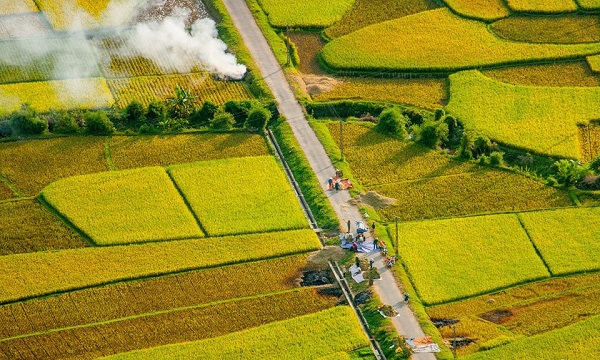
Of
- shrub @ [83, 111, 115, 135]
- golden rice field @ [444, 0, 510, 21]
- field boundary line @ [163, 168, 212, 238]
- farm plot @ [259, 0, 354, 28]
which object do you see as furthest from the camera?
golden rice field @ [444, 0, 510, 21]

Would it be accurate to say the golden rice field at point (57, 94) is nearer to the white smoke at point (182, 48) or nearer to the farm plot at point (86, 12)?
the white smoke at point (182, 48)

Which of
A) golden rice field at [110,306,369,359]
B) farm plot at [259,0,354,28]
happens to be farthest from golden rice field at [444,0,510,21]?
golden rice field at [110,306,369,359]

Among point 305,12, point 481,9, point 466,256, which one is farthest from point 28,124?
point 481,9

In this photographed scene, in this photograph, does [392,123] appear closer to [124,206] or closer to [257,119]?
[257,119]

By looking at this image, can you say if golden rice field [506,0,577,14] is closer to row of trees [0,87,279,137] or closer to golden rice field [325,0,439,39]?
golden rice field [325,0,439,39]

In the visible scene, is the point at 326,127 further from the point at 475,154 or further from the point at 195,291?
the point at 195,291
